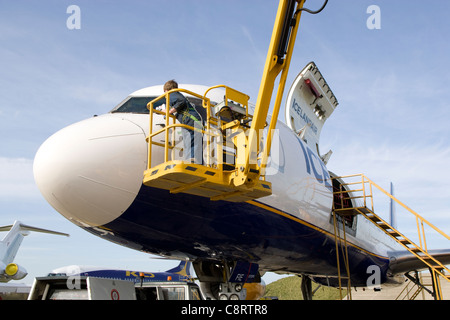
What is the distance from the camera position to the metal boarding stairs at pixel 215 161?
5230 mm

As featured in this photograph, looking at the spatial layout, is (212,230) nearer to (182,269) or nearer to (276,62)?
(276,62)

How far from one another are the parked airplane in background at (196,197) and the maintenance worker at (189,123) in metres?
0.28

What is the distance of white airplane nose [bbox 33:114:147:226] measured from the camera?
5.65m

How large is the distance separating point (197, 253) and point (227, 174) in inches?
93.7

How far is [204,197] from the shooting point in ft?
20.2

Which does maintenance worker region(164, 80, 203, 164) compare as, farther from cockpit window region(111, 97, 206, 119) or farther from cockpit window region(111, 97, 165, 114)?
cockpit window region(111, 97, 165, 114)

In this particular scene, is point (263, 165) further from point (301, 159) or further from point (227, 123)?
point (301, 159)

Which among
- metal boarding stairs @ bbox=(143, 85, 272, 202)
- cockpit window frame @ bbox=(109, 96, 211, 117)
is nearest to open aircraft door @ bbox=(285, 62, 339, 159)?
cockpit window frame @ bbox=(109, 96, 211, 117)

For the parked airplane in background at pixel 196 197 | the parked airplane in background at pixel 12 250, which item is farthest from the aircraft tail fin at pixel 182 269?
the parked airplane in background at pixel 196 197

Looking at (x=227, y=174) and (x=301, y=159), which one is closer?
(x=227, y=174)

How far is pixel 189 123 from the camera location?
5.89 m

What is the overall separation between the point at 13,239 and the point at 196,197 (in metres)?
24.7

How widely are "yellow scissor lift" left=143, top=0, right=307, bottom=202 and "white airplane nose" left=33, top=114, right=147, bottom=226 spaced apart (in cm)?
37
